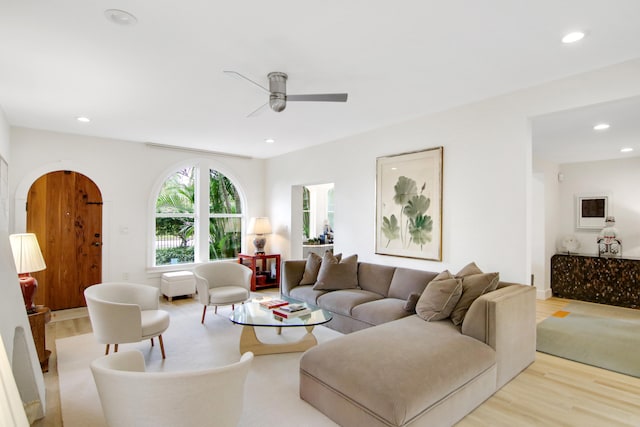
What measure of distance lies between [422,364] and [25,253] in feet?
11.7

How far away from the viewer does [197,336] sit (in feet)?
12.6

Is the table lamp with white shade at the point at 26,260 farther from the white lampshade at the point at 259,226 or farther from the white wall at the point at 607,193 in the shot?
the white wall at the point at 607,193

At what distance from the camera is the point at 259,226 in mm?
6625

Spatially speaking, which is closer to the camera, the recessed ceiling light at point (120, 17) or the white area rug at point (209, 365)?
the recessed ceiling light at point (120, 17)

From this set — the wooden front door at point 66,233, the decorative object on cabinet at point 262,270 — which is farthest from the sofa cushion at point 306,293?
the wooden front door at point 66,233

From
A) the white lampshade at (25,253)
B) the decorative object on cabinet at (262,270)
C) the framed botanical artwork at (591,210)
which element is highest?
the framed botanical artwork at (591,210)

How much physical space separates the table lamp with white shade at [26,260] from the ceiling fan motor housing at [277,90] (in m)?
2.61

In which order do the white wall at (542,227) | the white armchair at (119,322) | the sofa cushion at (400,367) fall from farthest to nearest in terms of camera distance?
1. the white wall at (542,227)
2. the white armchair at (119,322)
3. the sofa cushion at (400,367)

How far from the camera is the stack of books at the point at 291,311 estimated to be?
3.29 metres

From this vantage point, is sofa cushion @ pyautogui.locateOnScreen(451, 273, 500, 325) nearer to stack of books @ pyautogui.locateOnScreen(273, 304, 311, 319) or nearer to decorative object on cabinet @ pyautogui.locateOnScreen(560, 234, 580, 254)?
stack of books @ pyautogui.locateOnScreen(273, 304, 311, 319)

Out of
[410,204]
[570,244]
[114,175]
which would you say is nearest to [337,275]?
[410,204]

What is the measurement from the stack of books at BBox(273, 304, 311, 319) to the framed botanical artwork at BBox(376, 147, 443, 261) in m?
1.56

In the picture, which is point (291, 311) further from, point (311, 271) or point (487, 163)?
point (487, 163)

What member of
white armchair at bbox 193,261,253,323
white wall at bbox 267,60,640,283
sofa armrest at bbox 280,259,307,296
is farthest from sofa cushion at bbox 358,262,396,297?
white armchair at bbox 193,261,253,323
